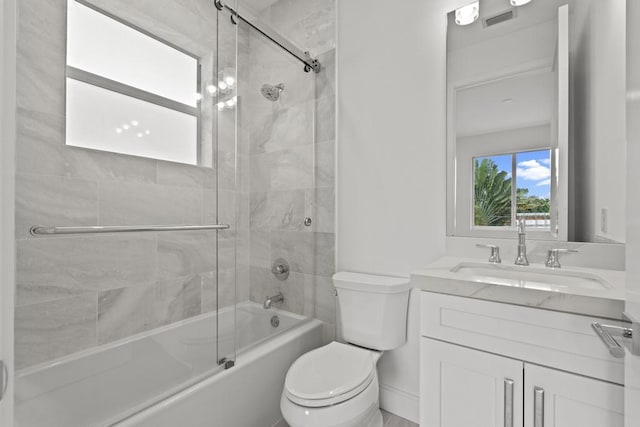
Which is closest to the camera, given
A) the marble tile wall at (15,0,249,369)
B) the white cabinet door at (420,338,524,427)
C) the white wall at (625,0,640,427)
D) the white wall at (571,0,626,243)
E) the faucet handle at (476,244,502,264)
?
the white wall at (625,0,640,427)

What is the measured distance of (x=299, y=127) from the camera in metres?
1.97

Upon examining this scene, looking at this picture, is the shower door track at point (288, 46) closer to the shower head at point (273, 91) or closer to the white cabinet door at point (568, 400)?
the shower head at point (273, 91)

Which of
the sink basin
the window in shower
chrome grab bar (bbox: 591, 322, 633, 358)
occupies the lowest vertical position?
chrome grab bar (bbox: 591, 322, 633, 358)

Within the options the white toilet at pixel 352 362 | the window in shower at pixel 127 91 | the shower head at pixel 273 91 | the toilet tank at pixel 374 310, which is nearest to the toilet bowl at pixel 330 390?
the white toilet at pixel 352 362

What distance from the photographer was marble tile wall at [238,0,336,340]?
1936mm

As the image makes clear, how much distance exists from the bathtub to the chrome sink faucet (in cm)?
122

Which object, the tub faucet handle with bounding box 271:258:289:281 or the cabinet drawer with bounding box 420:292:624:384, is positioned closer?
the cabinet drawer with bounding box 420:292:624:384

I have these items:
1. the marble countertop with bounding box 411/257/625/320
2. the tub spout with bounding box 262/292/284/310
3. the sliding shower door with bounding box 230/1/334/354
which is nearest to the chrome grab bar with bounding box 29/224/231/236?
the sliding shower door with bounding box 230/1/334/354

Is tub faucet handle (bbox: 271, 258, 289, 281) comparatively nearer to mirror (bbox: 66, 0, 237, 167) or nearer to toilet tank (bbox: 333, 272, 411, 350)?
toilet tank (bbox: 333, 272, 411, 350)

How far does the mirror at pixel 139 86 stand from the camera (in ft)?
4.66

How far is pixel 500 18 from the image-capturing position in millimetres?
1484

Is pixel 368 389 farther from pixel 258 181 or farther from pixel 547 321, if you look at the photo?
pixel 258 181

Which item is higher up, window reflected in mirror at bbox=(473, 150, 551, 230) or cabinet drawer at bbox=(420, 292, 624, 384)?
window reflected in mirror at bbox=(473, 150, 551, 230)

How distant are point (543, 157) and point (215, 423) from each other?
186cm
